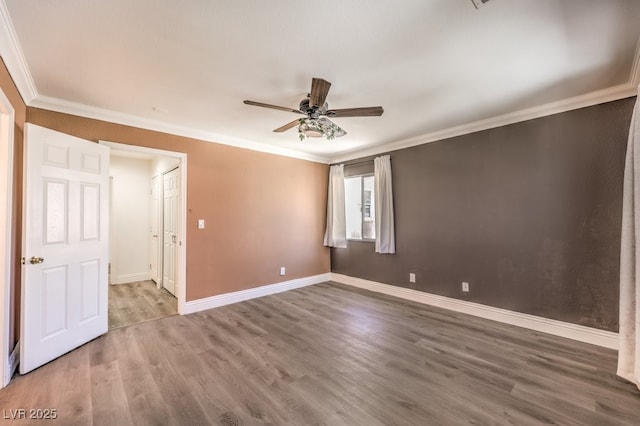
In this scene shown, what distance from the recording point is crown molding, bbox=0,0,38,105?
1694 mm

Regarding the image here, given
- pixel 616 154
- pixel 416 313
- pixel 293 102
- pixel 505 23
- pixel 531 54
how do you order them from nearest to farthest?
pixel 505 23 < pixel 531 54 < pixel 616 154 < pixel 293 102 < pixel 416 313

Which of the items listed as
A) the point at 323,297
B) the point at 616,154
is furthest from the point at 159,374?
the point at 616,154

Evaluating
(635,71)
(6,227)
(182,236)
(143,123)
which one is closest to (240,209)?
(182,236)

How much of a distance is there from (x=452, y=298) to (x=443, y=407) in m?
2.21

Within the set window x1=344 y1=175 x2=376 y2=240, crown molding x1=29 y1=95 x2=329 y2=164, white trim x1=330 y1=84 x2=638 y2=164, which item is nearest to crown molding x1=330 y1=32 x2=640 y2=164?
white trim x1=330 y1=84 x2=638 y2=164

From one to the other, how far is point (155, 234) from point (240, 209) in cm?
228

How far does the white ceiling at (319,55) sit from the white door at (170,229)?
4.69 feet

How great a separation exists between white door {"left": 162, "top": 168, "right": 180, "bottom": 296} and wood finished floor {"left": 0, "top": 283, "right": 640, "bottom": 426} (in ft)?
4.44

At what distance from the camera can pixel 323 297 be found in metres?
4.40

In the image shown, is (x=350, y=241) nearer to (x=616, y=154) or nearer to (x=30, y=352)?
(x=616, y=154)

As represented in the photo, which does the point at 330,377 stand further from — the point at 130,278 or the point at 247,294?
the point at 130,278

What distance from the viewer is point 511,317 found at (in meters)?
3.28

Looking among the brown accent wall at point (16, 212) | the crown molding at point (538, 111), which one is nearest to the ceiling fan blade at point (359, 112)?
the crown molding at point (538, 111)

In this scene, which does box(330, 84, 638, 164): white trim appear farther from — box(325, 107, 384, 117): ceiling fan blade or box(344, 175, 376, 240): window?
box(325, 107, 384, 117): ceiling fan blade
